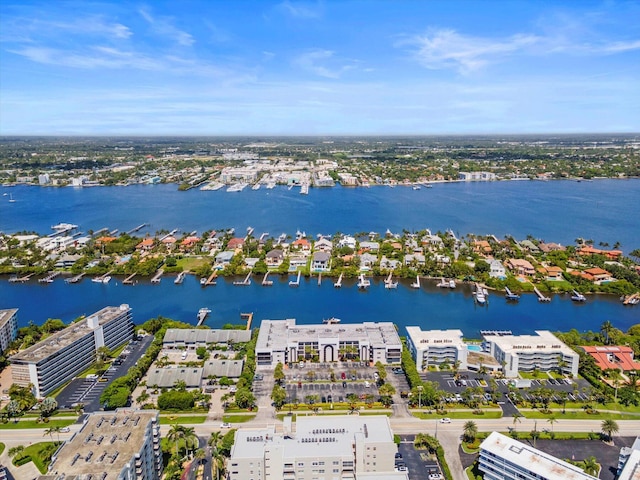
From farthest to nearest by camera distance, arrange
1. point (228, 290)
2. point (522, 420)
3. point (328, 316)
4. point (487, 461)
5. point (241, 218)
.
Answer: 1. point (241, 218)
2. point (228, 290)
3. point (328, 316)
4. point (522, 420)
5. point (487, 461)

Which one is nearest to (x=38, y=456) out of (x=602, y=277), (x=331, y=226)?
(x=602, y=277)

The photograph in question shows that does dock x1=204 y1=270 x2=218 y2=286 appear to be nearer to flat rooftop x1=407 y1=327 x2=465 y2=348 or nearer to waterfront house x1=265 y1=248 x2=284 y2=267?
waterfront house x1=265 y1=248 x2=284 y2=267

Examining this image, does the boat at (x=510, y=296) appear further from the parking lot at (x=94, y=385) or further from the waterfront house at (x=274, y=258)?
the parking lot at (x=94, y=385)

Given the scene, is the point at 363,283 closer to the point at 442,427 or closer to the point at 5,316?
the point at 442,427

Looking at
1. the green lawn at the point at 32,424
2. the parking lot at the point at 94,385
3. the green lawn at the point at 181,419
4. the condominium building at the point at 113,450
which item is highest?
the condominium building at the point at 113,450

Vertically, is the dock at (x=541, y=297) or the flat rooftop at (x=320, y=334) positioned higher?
the flat rooftop at (x=320, y=334)

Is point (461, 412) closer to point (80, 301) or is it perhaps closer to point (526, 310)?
point (526, 310)

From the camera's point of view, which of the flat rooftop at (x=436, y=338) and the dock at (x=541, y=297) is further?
the dock at (x=541, y=297)

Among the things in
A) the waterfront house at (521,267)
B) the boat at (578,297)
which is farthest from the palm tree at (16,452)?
the waterfront house at (521,267)
